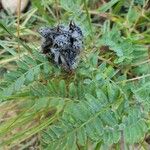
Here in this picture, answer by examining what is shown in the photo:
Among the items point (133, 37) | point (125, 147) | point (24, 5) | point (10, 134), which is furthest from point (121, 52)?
point (24, 5)

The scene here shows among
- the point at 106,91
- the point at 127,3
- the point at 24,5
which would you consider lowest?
the point at 106,91

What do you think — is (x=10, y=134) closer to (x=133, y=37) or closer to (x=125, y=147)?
(x=125, y=147)

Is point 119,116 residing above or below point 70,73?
below
